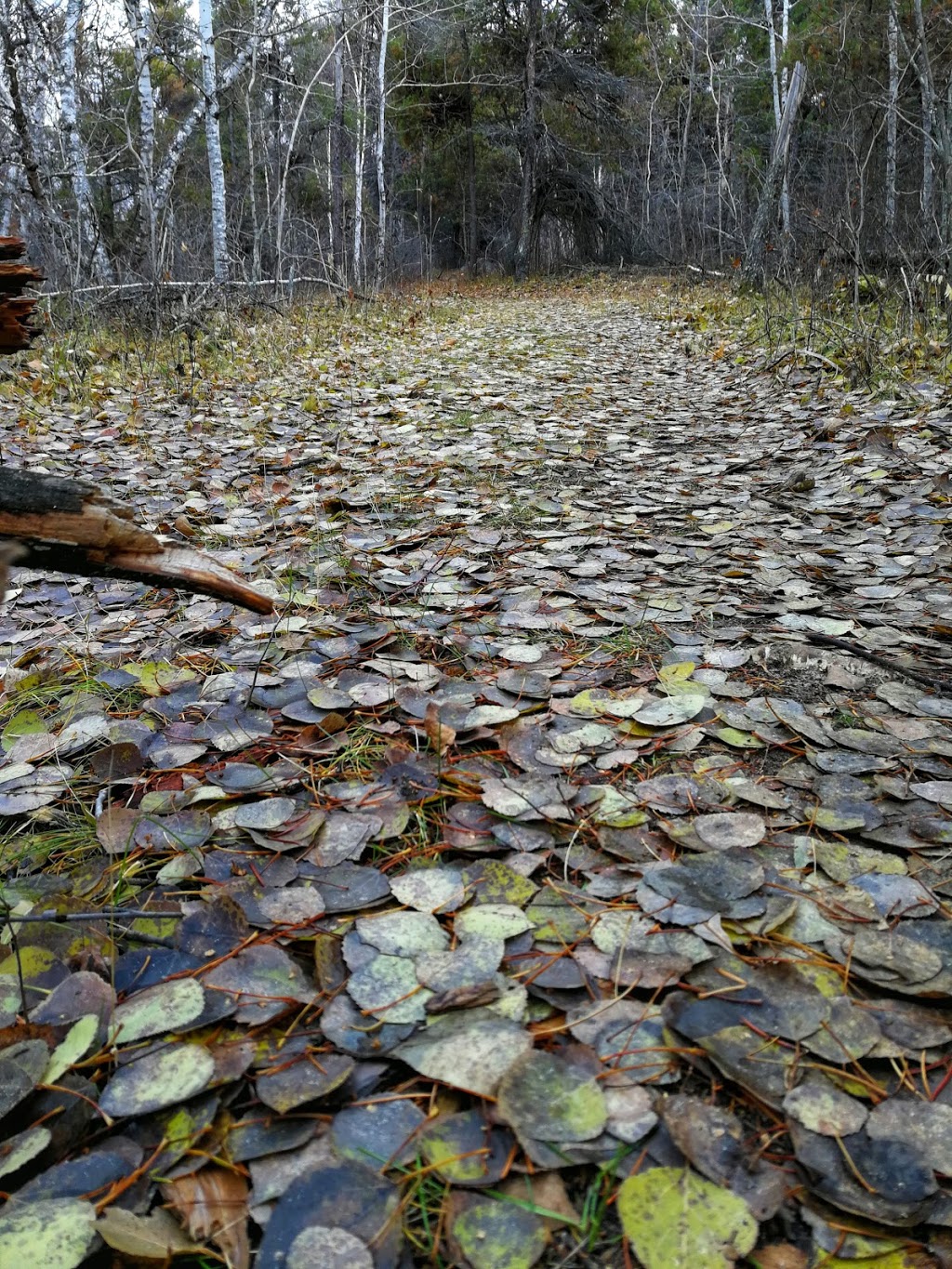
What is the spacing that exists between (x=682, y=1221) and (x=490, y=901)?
1.55ft

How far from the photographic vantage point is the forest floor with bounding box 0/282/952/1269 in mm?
813

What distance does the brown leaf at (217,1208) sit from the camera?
766 mm

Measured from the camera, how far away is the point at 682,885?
1.19m

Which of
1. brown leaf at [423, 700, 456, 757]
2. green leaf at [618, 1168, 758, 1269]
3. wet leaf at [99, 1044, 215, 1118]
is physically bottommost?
green leaf at [618, 1168, 758, 1269]

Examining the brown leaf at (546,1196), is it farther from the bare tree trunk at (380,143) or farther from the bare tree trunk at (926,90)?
the bare tree trunk at (380,143)

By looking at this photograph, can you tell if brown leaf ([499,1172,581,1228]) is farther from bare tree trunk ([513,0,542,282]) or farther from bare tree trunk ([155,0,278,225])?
bare tree trunk ([513,0,542,282])

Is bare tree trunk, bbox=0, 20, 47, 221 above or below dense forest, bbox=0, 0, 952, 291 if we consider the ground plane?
below

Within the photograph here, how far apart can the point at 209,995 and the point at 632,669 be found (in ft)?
3.73

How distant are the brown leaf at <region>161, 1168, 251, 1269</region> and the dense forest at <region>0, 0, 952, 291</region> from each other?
6.34m

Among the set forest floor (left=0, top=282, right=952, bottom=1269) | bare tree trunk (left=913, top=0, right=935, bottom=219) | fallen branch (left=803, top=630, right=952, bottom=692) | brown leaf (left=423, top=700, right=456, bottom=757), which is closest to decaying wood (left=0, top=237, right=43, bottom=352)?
forest floor (left=0, top=282, right=952, bottom=1269)

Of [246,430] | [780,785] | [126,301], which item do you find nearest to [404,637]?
[780,785]

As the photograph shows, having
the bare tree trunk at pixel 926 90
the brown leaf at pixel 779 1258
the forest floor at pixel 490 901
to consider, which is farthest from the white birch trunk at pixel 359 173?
the brown leaf at pixel 779 1258

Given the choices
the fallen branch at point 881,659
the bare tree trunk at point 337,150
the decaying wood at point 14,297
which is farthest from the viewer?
the bare tree trunk at point 337,150

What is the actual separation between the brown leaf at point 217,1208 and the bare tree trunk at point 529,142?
1719cm
